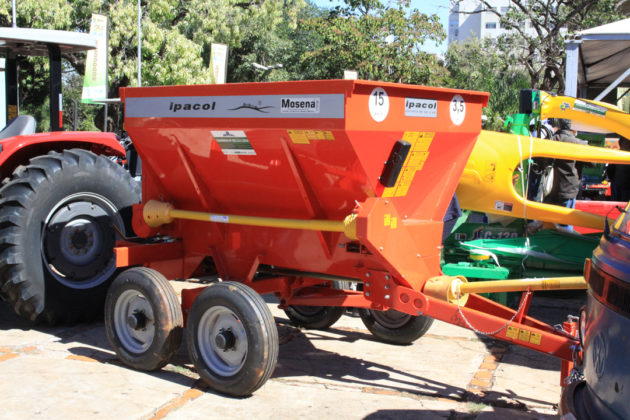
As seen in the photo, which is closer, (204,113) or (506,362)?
(204,113)

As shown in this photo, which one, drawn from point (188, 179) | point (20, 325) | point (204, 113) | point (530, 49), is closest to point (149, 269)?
point (188, 179)

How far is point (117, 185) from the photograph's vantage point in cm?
638

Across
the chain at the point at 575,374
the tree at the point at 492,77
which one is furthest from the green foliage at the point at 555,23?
the chain at the point at 575,374

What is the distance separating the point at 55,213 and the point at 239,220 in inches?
77.8

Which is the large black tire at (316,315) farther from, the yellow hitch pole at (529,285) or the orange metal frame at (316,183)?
the yellow hitch pole at (529,285)

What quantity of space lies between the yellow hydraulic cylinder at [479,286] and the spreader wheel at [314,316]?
1.60 meters

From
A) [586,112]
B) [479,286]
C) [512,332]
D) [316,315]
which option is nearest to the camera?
[512,332]

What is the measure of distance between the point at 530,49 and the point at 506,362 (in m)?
24.4

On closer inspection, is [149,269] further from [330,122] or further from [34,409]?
[330,122]

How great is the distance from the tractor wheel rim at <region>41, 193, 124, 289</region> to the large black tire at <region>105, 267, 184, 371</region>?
1.04m

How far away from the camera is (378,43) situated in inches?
983

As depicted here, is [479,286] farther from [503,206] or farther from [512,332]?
[503,206]

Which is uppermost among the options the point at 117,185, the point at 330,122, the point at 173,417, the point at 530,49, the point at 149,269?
the point at 530,49

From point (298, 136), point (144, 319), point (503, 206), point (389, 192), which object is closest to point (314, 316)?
point (144, 319)
